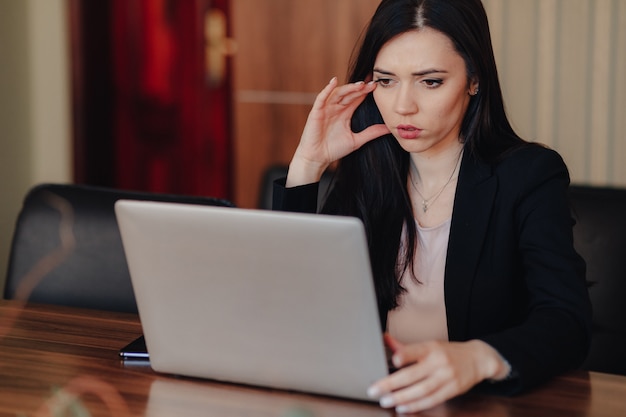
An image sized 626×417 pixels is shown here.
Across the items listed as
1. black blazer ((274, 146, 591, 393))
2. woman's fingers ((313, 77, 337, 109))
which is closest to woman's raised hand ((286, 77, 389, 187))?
woman's fingers ((313, 77, 337, 109))

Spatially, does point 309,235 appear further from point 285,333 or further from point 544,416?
point 544,416

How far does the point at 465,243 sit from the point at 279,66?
262 cm

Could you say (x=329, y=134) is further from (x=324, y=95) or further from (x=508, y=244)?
(x=508, y=244)

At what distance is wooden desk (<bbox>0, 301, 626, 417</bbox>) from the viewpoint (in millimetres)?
1311

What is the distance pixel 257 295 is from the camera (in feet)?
4.28

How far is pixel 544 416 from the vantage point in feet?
4.24

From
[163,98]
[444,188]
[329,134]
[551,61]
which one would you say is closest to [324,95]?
[329,134]

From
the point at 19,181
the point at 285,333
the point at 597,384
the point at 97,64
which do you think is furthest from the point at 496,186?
→ the point at 97,64

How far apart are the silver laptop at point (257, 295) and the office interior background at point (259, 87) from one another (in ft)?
8.79

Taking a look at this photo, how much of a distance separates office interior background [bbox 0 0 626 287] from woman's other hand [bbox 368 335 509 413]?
258 cm

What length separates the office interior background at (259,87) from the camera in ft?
12.2

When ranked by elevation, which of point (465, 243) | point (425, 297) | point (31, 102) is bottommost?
point (425, 297)

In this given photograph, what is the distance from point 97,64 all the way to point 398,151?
10.2ft

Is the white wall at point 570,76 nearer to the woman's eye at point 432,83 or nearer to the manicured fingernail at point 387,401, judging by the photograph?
the woman's eye at point 432,83
